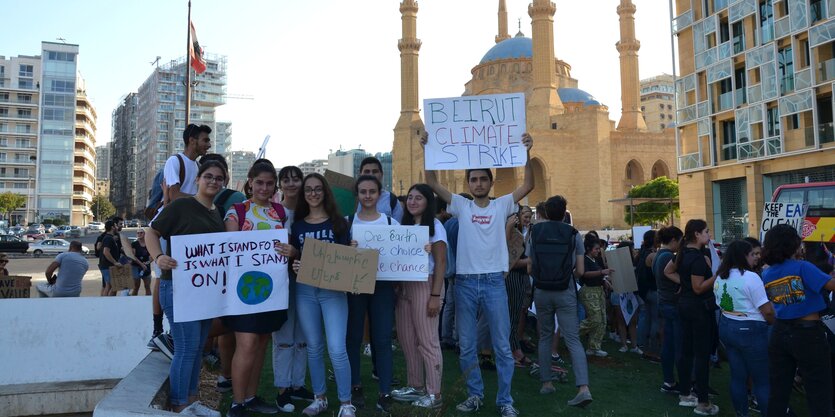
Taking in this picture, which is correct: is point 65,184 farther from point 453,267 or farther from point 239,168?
point 239,168

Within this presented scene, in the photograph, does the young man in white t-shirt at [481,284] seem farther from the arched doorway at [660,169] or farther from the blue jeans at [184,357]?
the arched doorway at [660,169]

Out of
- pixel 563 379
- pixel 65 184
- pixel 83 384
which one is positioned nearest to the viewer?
pixel 563 379

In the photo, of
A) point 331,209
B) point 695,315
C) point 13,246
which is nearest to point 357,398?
point 331,209

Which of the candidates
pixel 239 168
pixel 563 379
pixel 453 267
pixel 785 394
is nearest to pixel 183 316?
pixel 453 267

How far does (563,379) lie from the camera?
231 inches

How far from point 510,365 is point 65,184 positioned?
78753mm

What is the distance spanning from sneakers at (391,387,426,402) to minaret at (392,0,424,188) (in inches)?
1884

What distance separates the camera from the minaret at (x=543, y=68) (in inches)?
1809

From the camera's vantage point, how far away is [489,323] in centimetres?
467

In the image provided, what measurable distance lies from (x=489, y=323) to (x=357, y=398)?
4.04 feet

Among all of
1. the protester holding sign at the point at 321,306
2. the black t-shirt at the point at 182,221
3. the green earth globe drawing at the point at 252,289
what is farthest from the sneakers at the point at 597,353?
the black t-shirt at the point at 182,221

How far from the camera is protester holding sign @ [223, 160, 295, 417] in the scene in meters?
4.09

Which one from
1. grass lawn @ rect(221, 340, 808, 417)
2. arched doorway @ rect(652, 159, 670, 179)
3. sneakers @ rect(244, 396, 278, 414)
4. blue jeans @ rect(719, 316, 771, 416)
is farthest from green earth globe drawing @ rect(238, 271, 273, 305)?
arched doorway @ rect(652, 159, 670, 179)

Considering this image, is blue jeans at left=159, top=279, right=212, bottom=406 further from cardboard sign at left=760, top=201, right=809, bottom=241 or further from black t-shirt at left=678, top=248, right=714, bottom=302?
cardboard sign at left=760, top=201, right=809, bottom=241
